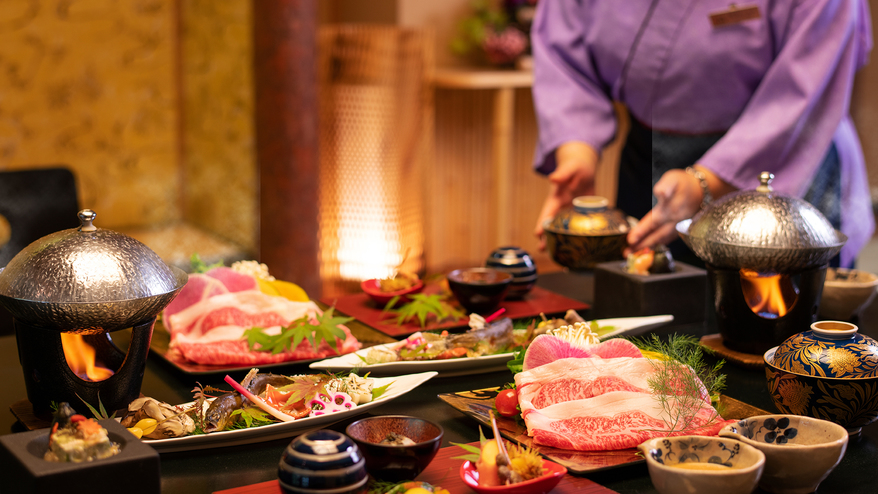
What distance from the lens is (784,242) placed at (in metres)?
1.34

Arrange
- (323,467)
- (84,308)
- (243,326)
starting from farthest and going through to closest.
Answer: (243,326) → (84,308) → (323,467)

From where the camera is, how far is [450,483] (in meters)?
0.94

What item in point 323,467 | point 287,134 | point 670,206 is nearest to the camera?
point 323,467

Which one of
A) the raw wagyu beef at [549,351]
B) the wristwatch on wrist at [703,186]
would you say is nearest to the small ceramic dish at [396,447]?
the raw wagyu beef at [549,351]

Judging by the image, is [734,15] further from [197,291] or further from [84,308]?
[84,308]

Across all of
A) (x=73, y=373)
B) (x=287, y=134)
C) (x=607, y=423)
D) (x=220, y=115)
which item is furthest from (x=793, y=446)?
(x=220, y=115)

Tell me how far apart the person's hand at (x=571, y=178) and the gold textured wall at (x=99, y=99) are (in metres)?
2.63

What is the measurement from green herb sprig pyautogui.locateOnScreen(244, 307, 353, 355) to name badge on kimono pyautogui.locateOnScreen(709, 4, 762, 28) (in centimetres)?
129

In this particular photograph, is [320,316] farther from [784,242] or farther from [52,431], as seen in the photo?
[784,242]

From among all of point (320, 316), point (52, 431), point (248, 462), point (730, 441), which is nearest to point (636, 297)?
point (320, 316)

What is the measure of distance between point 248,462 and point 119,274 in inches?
11.4

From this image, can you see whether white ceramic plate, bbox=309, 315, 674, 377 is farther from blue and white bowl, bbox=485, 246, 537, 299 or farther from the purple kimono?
the purple kimono

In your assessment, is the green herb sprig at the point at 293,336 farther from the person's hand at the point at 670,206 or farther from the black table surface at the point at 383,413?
the person's hand at the point at 670,206

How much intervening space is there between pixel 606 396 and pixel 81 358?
2.26 ft
